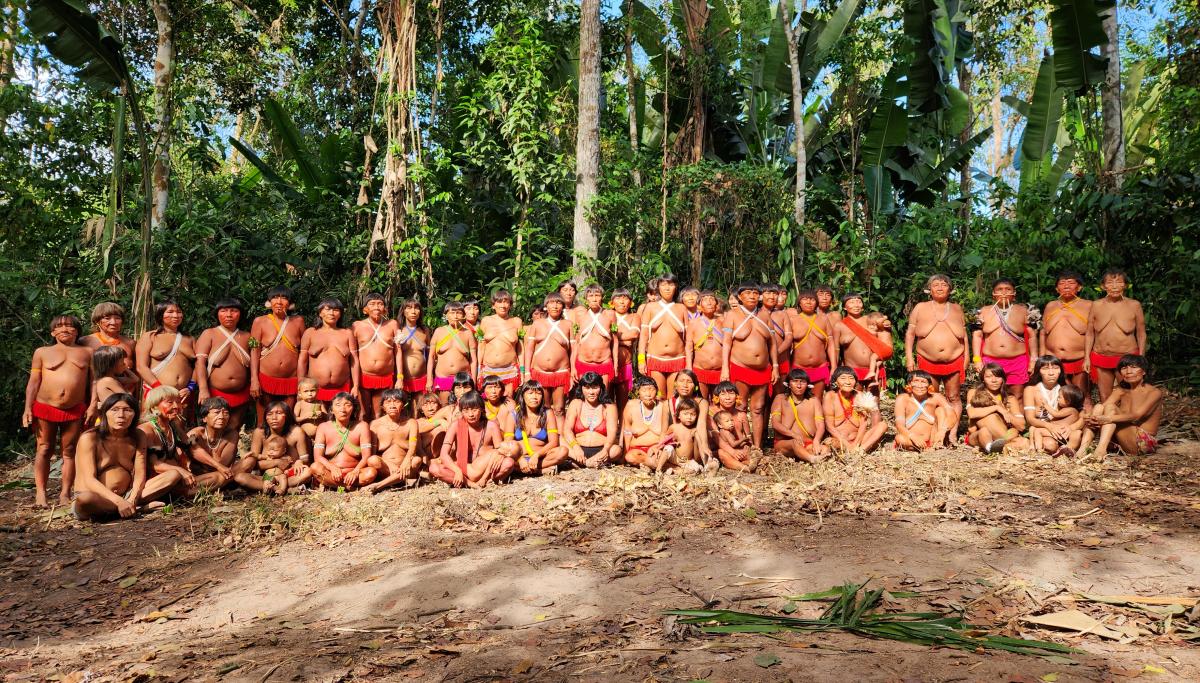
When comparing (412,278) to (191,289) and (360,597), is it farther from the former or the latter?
(360,597)

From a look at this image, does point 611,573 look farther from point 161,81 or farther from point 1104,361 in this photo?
point 161,81

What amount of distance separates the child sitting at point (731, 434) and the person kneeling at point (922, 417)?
1461mm

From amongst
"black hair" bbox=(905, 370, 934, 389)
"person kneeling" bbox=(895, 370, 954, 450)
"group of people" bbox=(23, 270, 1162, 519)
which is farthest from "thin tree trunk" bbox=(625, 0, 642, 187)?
"person kneeling" bbox=(895, 370, 954, 450)

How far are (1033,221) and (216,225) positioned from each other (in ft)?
31.8

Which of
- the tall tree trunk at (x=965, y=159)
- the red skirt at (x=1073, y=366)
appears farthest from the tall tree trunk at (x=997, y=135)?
the red skirt at (x=1073, y=366)

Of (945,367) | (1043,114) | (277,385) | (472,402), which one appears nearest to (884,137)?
(1043,114)

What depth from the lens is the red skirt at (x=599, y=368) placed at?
768 cm

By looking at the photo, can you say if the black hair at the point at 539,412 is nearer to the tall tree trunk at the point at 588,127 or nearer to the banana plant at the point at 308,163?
the tall tree trunk at the point at 588,127

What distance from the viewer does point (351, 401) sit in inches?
267

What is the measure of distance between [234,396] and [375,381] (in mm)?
1216

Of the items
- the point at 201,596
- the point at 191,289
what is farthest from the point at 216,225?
the point at 201,596

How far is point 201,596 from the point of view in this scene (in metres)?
4.43

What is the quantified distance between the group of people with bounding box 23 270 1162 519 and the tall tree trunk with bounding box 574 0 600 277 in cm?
156

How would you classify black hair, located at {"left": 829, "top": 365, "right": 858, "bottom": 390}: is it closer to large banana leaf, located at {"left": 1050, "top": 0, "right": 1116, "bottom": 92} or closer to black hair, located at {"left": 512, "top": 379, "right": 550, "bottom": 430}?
black hair, located at {"left": 512, "top": 379, "right": 550, "bottom": 430}
